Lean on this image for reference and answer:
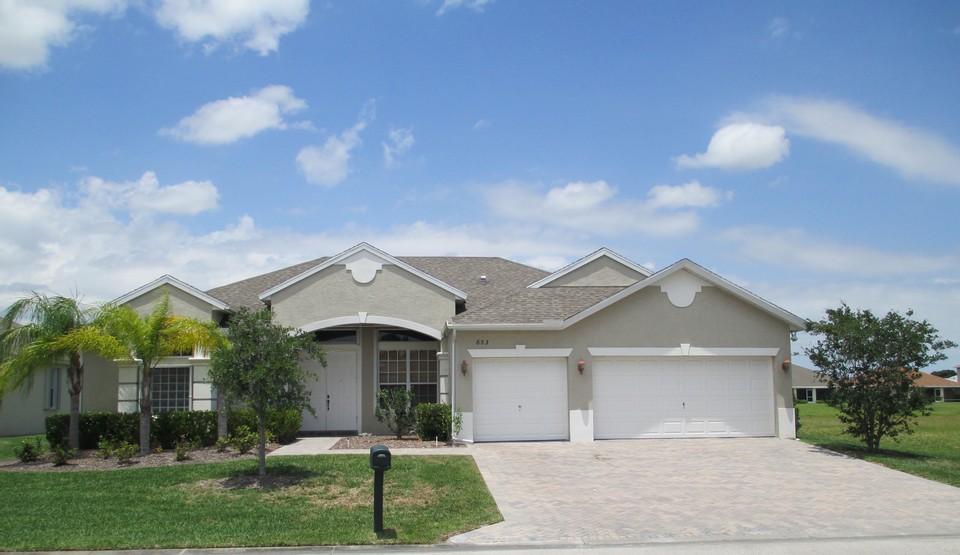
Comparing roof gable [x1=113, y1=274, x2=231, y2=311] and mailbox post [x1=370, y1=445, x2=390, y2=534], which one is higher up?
roof gable [x1=113, y1=274, x2=231, y2=311]

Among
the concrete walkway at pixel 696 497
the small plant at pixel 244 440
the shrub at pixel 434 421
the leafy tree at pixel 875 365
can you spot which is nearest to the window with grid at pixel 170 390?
the small plant at pixel 244 440

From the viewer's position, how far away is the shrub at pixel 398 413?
19609 mm

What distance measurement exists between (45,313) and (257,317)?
672 centimetres

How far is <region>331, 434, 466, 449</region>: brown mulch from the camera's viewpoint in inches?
703

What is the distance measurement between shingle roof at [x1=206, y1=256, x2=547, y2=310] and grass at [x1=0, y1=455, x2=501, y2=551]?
767 centimetres

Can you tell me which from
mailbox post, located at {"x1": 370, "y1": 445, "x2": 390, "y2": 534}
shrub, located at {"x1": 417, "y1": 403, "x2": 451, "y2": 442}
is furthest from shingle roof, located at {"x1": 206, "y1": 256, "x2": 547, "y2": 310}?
mailbox post, located at {"x1": 370, "y1": 445, "x2": 390, "y2": 534}

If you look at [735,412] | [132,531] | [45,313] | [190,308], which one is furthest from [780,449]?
[45,313]

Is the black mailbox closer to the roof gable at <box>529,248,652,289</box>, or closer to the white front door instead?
the white front door

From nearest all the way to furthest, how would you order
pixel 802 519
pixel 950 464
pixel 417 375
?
pixel 802 519
pixel 950 464
pixel 417 375

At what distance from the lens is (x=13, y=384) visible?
55.2 ft

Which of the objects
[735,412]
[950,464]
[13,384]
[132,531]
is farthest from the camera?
[735,412]

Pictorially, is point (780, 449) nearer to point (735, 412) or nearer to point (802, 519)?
point (735, 412)

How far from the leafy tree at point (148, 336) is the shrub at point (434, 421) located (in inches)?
203

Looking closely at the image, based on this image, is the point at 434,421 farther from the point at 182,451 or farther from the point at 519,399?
the point at 182,451
